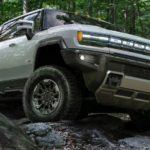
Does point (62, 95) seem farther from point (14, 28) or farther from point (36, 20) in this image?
point (14, 28)

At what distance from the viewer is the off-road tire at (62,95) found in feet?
17.9

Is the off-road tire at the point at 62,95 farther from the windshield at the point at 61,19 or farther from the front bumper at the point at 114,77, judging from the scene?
the windshield at the point at 61,19

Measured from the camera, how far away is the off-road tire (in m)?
5.46

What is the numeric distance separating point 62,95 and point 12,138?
2605mm

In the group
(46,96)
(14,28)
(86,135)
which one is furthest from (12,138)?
(14,28)

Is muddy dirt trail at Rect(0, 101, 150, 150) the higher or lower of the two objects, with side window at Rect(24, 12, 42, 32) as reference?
lower

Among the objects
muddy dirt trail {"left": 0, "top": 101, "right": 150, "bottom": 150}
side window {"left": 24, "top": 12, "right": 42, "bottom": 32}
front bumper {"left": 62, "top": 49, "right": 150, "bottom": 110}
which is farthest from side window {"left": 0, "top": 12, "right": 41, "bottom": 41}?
muddy dirt trail {"left": 0, "top": 101, "right": 150, "bottom": 150}

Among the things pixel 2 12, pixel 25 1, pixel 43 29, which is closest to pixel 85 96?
pixel 43 29

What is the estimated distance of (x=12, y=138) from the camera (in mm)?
2922

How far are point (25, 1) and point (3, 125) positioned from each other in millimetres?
12709

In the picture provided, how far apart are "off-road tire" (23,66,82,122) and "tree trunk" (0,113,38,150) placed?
228cm

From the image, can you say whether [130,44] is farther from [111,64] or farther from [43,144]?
[43,144]

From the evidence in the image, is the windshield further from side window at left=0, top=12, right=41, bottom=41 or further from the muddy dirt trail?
the muddy dirt trail

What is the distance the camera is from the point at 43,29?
6473 mm
